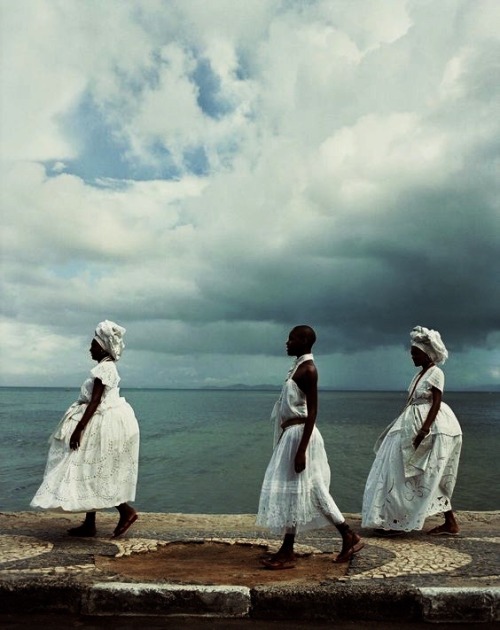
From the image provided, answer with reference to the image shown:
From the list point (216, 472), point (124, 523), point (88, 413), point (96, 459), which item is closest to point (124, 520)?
point (124, 523)

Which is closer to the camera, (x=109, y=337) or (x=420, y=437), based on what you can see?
(x=109, y=337)

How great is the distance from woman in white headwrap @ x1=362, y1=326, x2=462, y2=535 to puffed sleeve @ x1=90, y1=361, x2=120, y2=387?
329 centimetres

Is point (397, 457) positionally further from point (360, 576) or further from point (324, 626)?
point (324, 626)

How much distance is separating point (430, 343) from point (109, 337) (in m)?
3.77

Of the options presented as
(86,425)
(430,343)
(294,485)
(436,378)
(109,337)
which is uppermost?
(430,343)

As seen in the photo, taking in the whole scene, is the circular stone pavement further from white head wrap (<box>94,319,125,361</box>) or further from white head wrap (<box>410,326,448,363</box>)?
white head wrap (<box>410,326,448,363</box>)

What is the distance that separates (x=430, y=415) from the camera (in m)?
7.35

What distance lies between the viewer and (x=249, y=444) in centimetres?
3234

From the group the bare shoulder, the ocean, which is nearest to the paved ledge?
the bare shoulder

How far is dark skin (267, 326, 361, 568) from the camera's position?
5617mm

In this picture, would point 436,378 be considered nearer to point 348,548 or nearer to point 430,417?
point 430,417

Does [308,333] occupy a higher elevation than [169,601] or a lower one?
higher

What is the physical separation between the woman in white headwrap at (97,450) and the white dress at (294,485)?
5.72ft

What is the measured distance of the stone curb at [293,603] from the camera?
4613 millimetres
